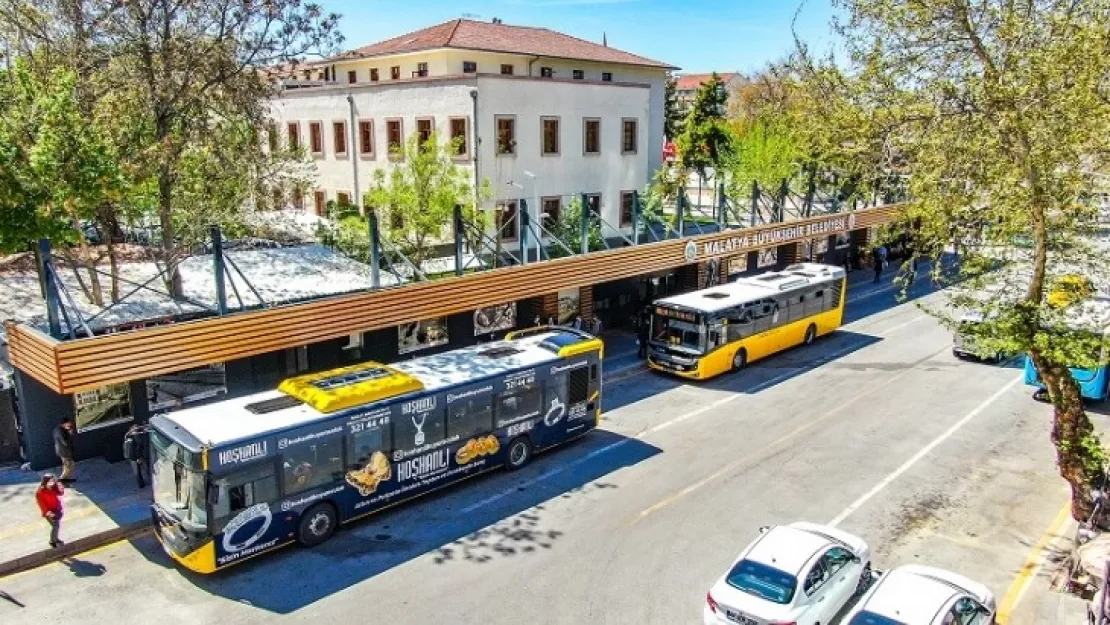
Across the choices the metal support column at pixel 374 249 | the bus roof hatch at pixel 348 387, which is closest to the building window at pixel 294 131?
the metal support column at pixel 374 249

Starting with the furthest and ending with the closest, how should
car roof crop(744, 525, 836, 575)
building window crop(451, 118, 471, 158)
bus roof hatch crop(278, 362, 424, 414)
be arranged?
building window crop(451, 118, 471, 158) → bus roof hatch crop(278, 362, 424, 414) → car roof crop(744, 525, 836, 575)

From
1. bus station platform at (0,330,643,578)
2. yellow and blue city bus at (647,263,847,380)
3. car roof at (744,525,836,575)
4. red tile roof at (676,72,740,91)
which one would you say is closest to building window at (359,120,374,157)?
yellow and blue city bus at (647,263,847,380)

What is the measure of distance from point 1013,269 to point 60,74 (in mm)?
21507

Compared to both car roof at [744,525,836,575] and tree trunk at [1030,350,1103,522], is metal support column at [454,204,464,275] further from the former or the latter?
tree trunk at [1030,350,1103,522]

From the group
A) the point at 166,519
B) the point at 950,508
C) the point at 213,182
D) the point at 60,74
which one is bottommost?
the point at 950,508

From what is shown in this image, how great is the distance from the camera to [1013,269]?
15.9 meters

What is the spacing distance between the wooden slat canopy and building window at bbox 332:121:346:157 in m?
16.6

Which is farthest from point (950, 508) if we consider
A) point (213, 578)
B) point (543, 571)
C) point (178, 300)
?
point (178, 300)

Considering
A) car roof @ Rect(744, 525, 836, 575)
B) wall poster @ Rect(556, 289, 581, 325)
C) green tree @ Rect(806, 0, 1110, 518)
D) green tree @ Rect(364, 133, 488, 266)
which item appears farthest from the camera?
wall poster @ Rect(556, 289, 581, 325)

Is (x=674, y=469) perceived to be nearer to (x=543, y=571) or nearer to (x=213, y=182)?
(x=543, y=571)

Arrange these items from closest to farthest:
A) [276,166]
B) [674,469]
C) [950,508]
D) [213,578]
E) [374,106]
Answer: [213,578], [950,508], [674,469], [276,166], [374,106]

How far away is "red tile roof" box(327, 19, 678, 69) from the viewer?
38.7 metres

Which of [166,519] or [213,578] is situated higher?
[166,519]

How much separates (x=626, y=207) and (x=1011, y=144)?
2512cm
